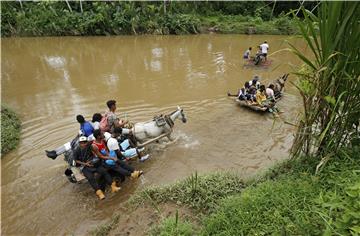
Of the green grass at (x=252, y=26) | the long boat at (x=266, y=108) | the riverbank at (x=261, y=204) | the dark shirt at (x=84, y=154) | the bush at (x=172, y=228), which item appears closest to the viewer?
the riverbank at (x=261, y=204)

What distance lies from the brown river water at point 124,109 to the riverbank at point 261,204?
0.84m

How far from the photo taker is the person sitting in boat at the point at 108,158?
20.2 feet

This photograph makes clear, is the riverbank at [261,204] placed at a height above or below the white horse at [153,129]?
above

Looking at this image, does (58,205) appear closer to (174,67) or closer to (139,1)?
(174,67)

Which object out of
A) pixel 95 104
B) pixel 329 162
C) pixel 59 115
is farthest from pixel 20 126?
pixel 329 162

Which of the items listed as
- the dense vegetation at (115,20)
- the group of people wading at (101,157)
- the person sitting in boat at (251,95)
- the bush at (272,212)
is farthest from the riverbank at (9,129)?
the dense vegetation at (115,20)

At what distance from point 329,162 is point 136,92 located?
28.8 feet

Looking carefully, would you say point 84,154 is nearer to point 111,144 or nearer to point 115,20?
point 111,144

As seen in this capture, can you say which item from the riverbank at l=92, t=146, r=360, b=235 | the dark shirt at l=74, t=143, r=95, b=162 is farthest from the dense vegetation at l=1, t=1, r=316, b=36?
the riverbank at l=92, t=146, r=360, b=235

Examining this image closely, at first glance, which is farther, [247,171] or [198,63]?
[198,63]

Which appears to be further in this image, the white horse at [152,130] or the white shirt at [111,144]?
the white horse at [152,130]

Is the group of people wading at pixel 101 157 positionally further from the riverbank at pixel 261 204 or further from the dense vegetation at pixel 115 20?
the dense vegetation at pixel 115 20

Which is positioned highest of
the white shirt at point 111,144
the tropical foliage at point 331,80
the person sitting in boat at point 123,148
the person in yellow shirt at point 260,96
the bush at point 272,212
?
the tropical foliage at point 331,80

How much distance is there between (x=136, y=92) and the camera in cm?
1198
